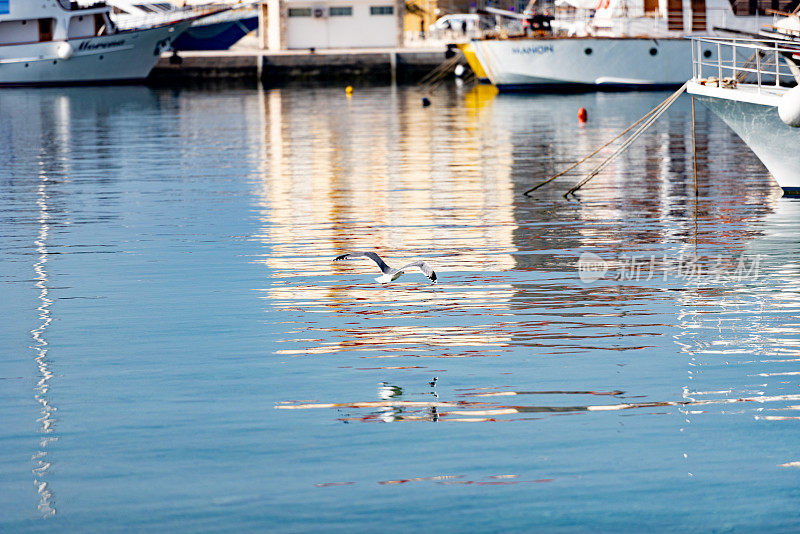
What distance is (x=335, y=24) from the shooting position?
3187 inches

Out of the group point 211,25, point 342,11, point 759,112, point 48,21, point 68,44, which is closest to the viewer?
point 759,112

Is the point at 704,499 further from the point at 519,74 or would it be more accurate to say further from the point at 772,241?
the point at 519,74

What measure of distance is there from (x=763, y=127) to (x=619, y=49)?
118 feet

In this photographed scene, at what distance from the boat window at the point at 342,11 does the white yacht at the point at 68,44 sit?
36.2 ft

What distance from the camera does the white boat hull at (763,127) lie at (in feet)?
64.1

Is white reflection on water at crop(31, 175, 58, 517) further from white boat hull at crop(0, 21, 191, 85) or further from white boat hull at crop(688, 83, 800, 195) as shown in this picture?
white boat hull at crop(0, 21, 191, 85)

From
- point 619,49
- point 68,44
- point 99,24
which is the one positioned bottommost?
point 619,49

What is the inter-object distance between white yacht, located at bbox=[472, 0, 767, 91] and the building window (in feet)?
82.2

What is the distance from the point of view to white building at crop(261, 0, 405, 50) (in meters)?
79.9

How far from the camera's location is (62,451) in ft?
27.7

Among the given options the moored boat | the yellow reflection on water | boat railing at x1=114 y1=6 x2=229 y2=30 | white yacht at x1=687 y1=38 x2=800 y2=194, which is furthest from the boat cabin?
white yacht at x1=687 y1=38 x2=800 y2=194

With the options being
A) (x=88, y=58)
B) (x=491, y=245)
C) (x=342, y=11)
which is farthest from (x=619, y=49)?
(x=491, y=245)

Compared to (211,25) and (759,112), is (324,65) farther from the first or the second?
(759,112)

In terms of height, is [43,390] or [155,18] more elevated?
[155,18]
